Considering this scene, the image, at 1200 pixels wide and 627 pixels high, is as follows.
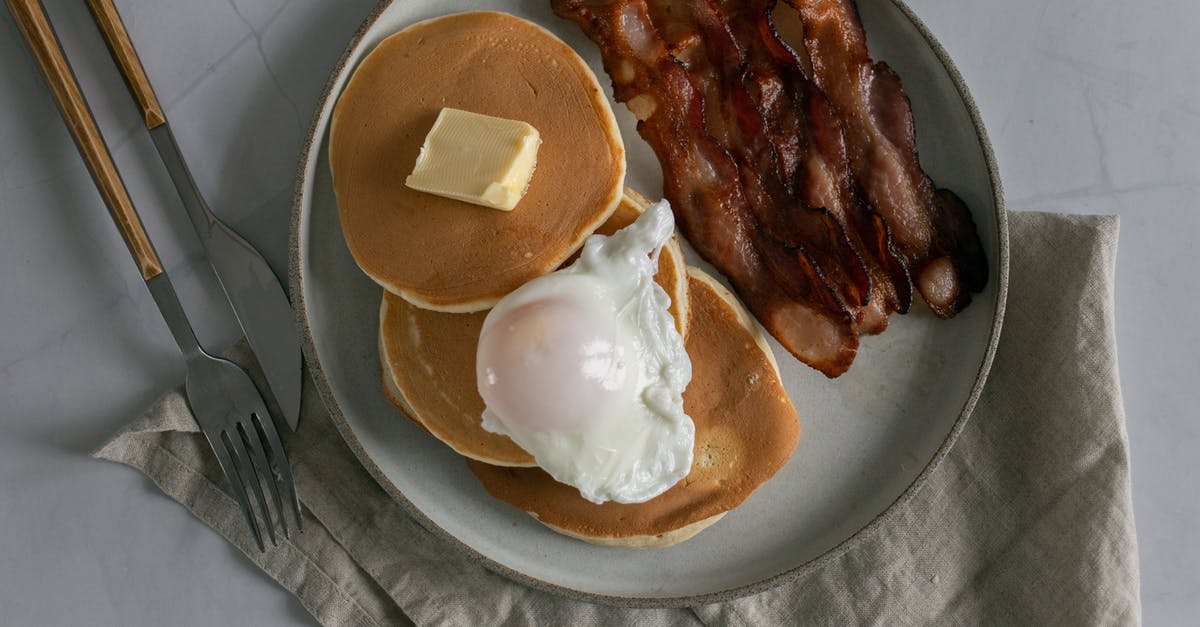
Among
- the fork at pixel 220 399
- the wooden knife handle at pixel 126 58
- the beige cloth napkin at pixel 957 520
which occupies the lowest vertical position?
the beige cloth napkin at pixel 957 520

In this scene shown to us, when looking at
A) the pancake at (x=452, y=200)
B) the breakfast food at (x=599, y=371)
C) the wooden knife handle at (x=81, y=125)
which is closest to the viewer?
the breakfast food at (x=599, y=371)

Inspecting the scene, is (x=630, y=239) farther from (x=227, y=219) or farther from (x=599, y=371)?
(x=227, y=219)

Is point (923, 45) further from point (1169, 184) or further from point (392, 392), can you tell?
point (392, 392)

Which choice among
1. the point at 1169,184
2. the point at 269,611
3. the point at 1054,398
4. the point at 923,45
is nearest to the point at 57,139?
the point at 269,611

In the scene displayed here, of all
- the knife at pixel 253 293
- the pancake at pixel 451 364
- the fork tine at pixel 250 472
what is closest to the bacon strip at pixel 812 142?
A: the pancake at pixel 451 364

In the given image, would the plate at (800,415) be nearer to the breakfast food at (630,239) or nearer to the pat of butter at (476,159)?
the breakfast food at (630,239)

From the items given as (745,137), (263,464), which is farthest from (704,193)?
(263,464)
